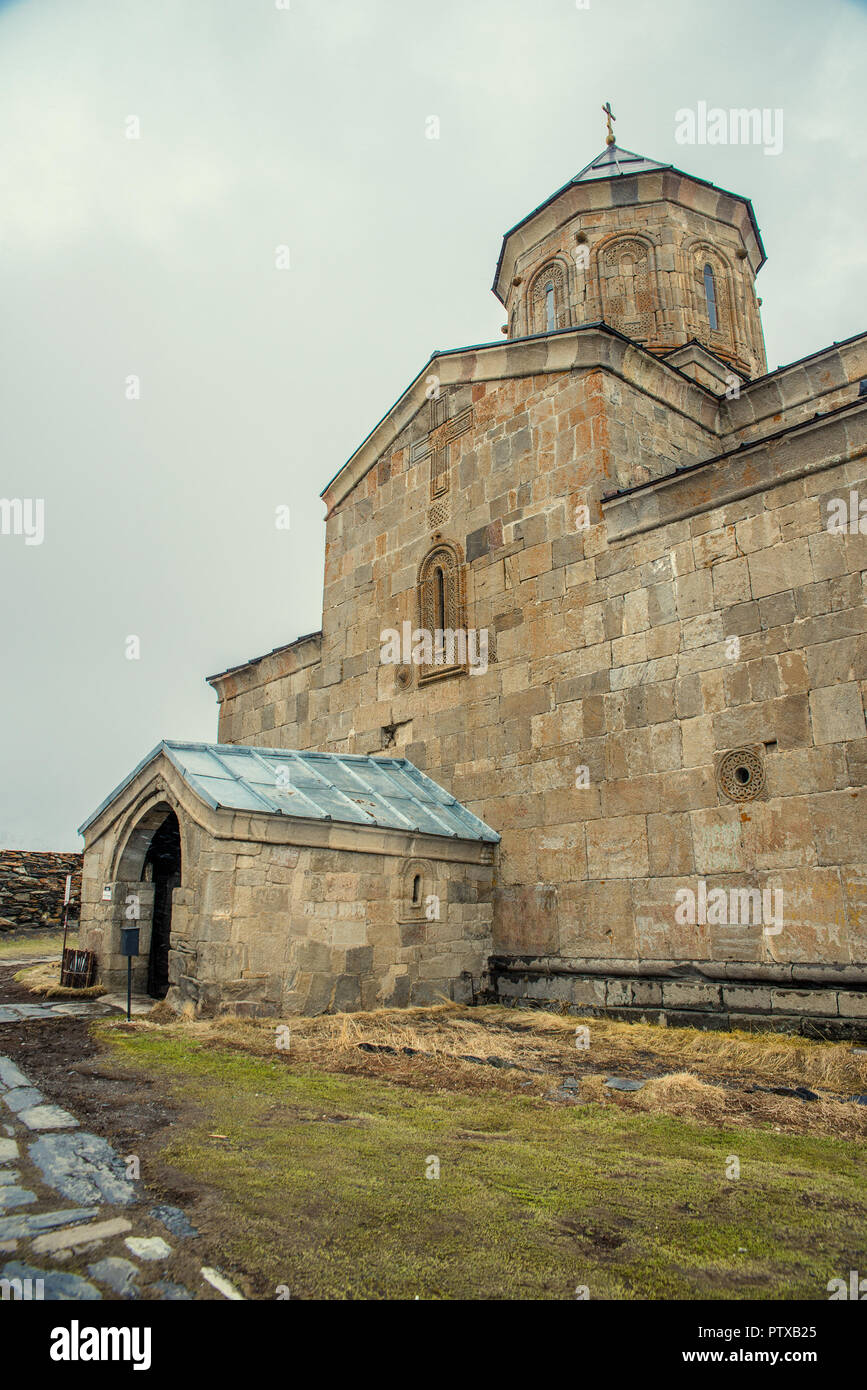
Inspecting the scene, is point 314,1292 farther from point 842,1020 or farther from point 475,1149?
point 842,1020

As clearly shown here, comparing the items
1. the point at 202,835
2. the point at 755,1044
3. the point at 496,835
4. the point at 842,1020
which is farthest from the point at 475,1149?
the point at 496,835

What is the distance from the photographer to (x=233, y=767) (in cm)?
923

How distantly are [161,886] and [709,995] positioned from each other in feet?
21.7

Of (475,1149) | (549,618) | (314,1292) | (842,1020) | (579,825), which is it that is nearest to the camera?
(314,1292)

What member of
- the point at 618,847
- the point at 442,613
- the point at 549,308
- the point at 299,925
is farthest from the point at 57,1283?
the point at 549,308

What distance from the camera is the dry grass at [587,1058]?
208 inches

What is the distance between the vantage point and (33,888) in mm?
18094

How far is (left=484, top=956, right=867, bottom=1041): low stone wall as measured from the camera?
267 inches

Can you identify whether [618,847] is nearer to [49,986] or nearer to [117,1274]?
[49,986]

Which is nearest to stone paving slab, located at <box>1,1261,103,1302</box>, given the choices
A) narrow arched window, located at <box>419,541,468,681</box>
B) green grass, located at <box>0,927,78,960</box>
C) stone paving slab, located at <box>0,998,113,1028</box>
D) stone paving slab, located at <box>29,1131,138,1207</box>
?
stone paving slab, located at <box>29,1131,138,1207</box>

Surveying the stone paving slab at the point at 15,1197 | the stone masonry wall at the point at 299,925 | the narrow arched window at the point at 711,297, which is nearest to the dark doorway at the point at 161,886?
the stone masonry wall at the point at 299,925

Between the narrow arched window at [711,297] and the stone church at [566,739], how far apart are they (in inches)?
13.2

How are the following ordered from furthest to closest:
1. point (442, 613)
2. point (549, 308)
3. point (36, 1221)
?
point (549, 308), point (442, 613), point (36, 1221)

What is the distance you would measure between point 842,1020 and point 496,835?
172 inches
